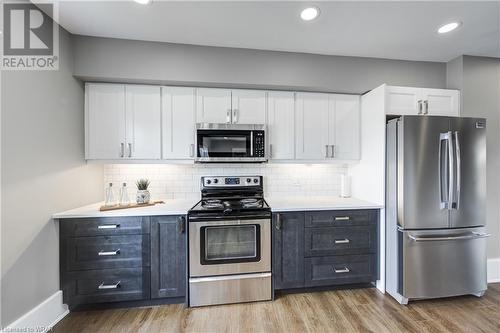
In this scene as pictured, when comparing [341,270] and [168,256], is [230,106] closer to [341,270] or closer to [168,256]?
Answer: [168,256]

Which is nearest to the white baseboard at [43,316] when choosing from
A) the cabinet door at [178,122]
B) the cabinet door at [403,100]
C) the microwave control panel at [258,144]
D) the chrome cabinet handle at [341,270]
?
the cabinet door at [178,122]

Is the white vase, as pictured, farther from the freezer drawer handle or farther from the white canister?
the freezer drawer handle

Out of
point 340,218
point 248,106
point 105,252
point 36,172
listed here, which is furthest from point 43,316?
point 340,218

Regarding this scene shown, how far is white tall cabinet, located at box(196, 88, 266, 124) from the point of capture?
2.41 meters

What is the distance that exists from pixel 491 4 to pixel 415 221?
74.4 inches

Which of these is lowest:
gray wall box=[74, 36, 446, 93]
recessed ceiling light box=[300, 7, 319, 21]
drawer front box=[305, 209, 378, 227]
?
drawer front box=[305, 209, 378, 227]

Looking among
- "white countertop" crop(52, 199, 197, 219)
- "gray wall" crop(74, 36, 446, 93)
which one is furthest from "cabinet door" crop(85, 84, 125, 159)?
"white countertop" crop(52, 199, 197, 219)

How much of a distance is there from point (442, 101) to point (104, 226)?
3783mm

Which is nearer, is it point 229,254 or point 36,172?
point 36,172

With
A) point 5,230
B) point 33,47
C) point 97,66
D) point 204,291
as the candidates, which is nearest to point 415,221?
point 204,291

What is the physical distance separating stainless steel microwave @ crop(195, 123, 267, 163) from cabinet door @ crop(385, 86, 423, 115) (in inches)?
54.4

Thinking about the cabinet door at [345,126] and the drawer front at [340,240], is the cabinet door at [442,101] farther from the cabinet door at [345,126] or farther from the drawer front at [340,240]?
the drawer front at [340,240]

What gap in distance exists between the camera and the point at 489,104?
2492mm

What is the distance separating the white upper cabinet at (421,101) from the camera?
2.29 metres
